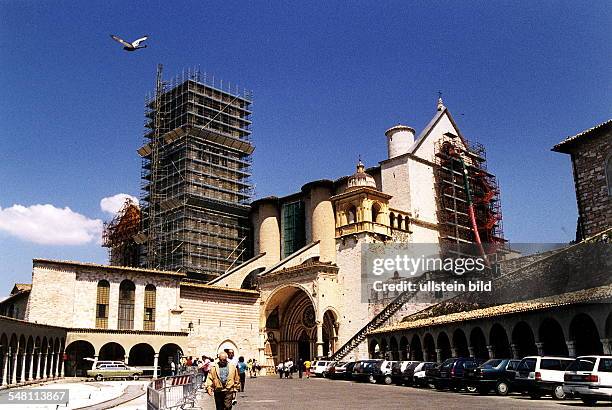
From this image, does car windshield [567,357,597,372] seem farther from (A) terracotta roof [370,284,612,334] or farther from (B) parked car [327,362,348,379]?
(B) parked car [327,362,348,379]

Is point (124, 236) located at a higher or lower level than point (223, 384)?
higher

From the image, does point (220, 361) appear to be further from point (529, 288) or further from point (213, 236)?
point (213, 236)

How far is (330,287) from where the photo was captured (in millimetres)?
50281

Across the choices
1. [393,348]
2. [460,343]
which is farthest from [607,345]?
[393,348]

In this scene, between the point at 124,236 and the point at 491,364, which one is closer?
the point at 491,364

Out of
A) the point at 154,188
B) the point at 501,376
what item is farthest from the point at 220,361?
the point at 154,188

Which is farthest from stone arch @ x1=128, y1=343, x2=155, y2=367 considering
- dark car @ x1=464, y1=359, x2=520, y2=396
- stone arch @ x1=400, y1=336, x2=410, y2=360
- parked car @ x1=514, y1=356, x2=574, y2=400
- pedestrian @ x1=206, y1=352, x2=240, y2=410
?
pedestrian @ x1=206, y1=352, x2=240, y2=410

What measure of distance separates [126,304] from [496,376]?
3023 centimetres

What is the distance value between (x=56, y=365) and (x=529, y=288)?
29.9 metres

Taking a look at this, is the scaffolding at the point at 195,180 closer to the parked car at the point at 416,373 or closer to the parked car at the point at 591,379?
the parked car at the point at 416,373

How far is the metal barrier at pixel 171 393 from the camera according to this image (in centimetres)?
1514

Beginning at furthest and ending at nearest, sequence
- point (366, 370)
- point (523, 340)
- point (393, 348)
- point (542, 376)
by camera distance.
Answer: point (393, 348)
point (366, 370)
point (523, 340)
point (542, 376)

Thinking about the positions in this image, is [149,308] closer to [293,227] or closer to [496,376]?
[293,227]

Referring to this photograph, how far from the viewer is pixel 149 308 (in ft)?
157
